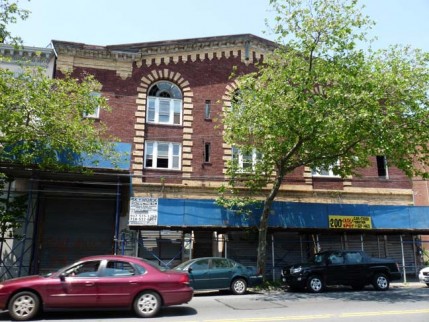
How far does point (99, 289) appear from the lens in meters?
10.1

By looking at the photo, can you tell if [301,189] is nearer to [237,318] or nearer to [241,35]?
[241,35]

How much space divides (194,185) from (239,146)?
423 cm

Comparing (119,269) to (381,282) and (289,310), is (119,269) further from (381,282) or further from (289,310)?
(381,282)

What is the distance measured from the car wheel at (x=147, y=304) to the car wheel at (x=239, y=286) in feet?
21.3

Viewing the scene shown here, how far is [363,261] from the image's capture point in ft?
58.9

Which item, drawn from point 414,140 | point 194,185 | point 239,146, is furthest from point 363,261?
point 194,185

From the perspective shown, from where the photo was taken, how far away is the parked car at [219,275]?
15633mm

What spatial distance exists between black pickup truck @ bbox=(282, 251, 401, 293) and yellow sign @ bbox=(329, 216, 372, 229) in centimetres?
422

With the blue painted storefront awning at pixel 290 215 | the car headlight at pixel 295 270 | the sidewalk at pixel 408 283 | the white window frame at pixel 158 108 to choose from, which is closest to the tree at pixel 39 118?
the blue painted storefront awning at pixel 290 215

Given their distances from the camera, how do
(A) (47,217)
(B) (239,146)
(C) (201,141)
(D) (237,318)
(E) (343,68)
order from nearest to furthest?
(D) (237,318) < (E) (343,68) < (B) (239,146) < (A) (47,217) < (C) (201,141)

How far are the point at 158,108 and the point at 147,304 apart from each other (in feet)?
51.7

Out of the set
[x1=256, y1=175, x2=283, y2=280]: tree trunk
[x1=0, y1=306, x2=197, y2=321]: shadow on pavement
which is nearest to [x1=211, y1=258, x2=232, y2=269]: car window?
[x1=256, y1=175, x2=283, y2=280]: tree trunk

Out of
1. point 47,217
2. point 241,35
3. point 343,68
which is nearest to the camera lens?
point 343,68

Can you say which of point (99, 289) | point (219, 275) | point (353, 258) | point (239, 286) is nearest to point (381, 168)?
point (353, 258)
